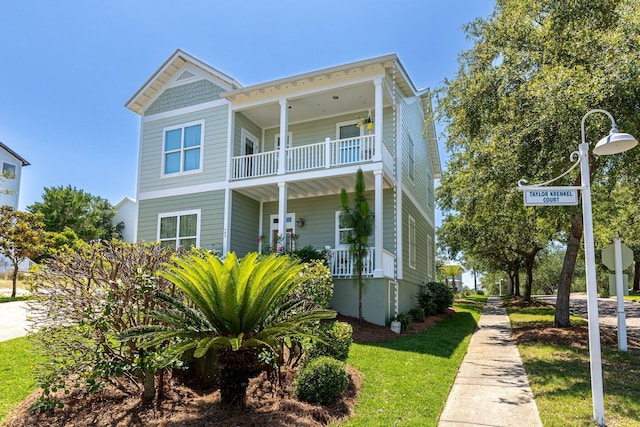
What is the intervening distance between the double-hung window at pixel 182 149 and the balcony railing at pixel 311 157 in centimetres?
178

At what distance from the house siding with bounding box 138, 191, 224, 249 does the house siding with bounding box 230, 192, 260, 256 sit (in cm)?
44

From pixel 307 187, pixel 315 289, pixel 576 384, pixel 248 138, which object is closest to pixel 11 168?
pixel 248 138

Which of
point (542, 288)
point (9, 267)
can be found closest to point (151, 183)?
point (9, 267)

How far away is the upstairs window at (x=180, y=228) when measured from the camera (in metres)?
15.4

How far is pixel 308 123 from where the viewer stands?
16250mm

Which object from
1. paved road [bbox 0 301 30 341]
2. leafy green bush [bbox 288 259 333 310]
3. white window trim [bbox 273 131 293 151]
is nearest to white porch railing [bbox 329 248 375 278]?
leafy green bush [bbox 288 259 333 310]

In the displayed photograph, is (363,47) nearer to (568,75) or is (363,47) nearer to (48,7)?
(568,75)

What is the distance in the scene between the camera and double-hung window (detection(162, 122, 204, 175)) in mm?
15828

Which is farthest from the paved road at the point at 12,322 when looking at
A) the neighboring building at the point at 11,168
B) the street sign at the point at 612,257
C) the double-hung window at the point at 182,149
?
the neighboring building at the point at 11,168

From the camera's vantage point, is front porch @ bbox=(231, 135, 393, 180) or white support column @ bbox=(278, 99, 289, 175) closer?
front porch @ bbox=(231, 135, 393, 180)

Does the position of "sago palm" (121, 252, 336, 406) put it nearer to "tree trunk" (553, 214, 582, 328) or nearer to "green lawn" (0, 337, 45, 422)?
"green lawn" (0, 337, 45, 422)

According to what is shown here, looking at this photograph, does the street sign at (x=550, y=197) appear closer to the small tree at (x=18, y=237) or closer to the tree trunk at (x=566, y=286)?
the tree trunk at (x=566, y=286)

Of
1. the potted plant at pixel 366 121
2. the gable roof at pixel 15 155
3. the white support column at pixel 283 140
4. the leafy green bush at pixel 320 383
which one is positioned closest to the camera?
the leafy green bush at pixel 320 383

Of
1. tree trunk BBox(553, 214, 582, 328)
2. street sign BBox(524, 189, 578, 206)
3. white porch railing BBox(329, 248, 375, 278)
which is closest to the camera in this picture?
street sign BBox(524, 189, 578, 206)
